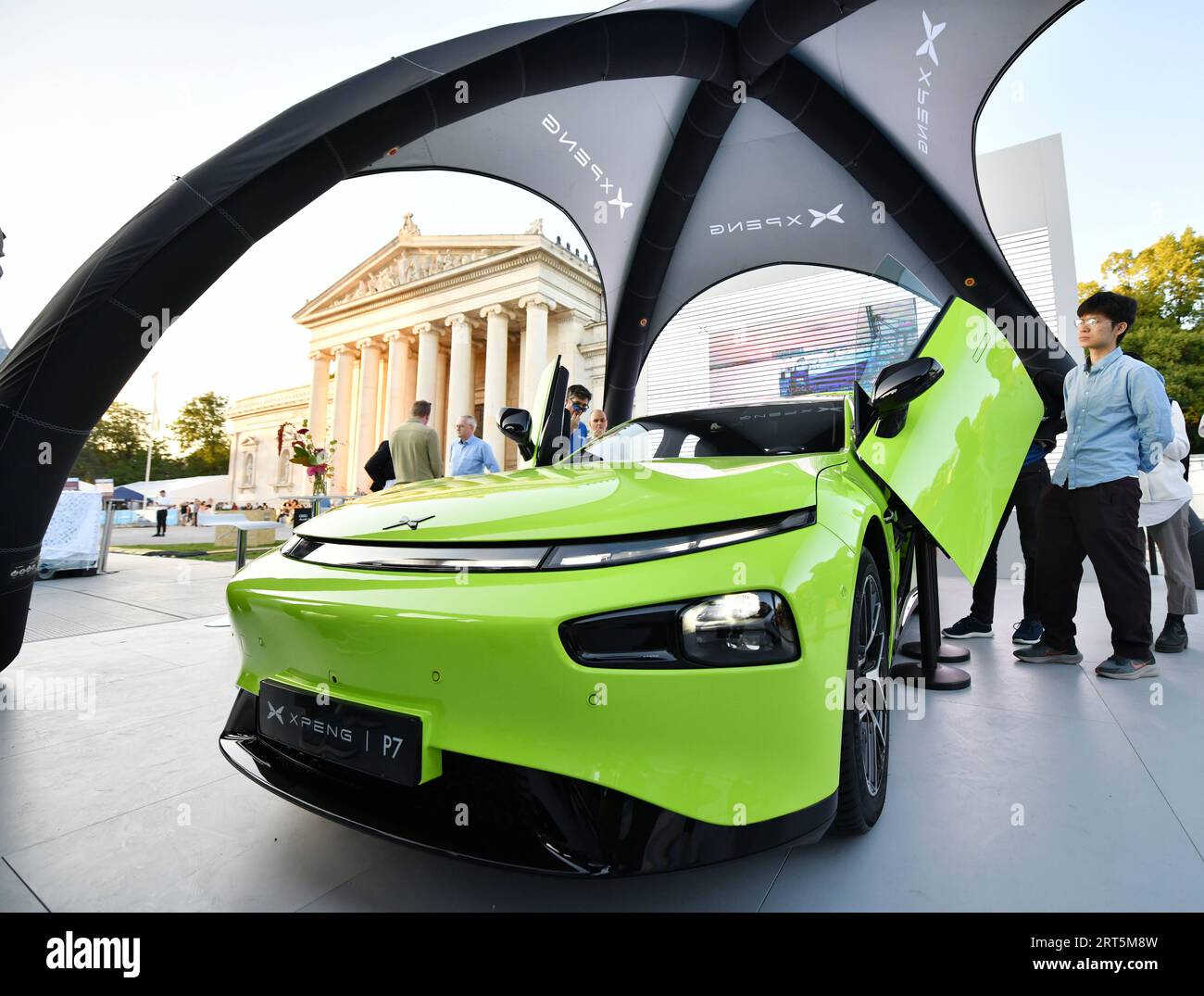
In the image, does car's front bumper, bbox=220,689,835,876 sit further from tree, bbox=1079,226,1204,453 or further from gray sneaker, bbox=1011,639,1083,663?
tree, bbox=1079,226,1204,453

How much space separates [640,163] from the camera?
688 centimetres

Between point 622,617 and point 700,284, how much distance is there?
8.15 meters

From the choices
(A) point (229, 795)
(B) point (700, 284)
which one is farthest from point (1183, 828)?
(B) point (700, 284)

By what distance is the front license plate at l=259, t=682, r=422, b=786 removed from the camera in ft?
3.80

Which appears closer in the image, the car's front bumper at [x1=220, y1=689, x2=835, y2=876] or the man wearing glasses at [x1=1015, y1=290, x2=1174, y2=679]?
the car's front bumper at [x1=220, y1=689, x2=835, y2=876]

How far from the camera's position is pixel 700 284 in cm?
848

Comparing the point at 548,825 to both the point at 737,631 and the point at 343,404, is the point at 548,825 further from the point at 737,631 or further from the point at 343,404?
the point at 343,404

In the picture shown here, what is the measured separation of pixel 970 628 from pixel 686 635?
3.83 metres

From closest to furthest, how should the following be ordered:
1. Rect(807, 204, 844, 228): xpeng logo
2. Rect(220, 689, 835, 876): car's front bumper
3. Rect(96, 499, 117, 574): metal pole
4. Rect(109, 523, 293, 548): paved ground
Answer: Rect(220, 689, 835, 876): car's front bumper, Rect(807, 204, 844, 228): xpeng logo, Rect(96, 499, 117, 574): metal pole, Rect(109, 523, 293, 548): paved ground

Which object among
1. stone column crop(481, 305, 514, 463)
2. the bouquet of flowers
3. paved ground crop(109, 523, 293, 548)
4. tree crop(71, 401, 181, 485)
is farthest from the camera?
tree crop(71, 401, 181, 485)

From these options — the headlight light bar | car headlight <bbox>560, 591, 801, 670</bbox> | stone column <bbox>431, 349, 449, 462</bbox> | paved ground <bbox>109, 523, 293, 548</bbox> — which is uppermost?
stone column <bbox>431, 349, 449, 462</bbox>

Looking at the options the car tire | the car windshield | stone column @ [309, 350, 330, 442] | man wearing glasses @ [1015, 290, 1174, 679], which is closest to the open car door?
the car windshield

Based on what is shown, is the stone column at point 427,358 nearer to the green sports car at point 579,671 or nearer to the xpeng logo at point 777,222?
the xpeng logo at point 777,222

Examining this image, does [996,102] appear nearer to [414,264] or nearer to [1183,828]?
[1183,828]
